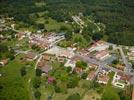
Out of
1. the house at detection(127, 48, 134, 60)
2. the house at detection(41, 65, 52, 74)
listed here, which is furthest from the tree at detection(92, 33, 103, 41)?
the house at detection(41, 65, 52, 74)

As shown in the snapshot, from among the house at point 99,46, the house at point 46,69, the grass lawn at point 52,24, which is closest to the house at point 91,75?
the house at point 46,69

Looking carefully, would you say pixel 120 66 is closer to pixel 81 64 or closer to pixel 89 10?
pixel 81 64

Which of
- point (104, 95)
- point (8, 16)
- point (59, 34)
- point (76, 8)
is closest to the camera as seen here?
point (104, 95)

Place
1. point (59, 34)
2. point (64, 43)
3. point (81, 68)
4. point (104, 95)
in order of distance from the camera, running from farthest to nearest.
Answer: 1. point (59, 34)
2. point (64, 43)
3. point (81, 68)
4. point (104, 95)

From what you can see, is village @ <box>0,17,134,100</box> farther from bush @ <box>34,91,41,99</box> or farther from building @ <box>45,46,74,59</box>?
bush @ <box>34,91,41,99</box>

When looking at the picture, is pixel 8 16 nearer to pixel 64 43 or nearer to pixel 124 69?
pixel 64 43

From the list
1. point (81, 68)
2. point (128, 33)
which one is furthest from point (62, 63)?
point (128, 33)
